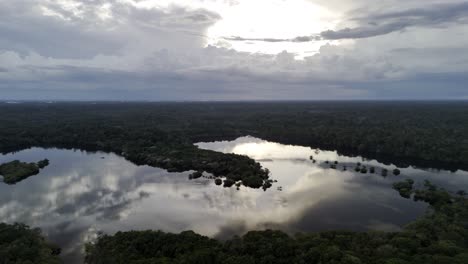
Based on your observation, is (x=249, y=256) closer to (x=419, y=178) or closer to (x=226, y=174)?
(x=226, y=174)

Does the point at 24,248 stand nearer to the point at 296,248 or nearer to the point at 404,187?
the point at 296,248

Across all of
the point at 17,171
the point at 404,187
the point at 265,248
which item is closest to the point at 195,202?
the point at 265,248

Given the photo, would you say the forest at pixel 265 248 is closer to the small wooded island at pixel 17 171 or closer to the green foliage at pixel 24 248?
the green foliage at pixel 24 248

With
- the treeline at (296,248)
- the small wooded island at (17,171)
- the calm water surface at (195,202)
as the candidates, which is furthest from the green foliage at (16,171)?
the treeline at (296,248)

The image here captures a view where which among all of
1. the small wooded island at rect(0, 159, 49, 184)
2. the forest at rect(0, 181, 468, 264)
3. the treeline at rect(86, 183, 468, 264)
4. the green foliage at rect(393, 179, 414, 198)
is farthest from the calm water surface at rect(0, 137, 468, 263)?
the treeline at rect(86, 183, 468, 264)

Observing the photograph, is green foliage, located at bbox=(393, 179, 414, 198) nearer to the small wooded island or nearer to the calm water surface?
the calm water surface

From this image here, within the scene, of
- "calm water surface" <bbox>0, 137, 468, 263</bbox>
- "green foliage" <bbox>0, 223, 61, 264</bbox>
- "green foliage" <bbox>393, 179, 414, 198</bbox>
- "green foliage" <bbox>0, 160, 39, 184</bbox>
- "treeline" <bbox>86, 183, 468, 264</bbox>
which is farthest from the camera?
"green foliage" <bbox>0, 160, 39, 184</bbox>
